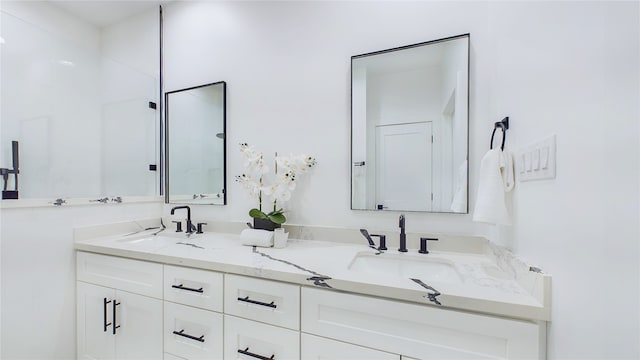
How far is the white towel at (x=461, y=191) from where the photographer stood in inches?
49.8

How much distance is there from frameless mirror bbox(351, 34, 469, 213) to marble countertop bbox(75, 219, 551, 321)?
0.88ft

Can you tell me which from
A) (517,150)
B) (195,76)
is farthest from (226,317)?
(195,76)

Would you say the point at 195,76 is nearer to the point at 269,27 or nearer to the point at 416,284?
the point at 269,27

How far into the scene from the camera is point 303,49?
1.59 m

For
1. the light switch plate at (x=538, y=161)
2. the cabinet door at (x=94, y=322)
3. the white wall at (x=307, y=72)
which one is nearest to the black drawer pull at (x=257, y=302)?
the white wall at (x=307, y=72)

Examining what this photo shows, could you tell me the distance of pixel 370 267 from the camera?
1263 millimetres

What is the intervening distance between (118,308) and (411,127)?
1.77 meters

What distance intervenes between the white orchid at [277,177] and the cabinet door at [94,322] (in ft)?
2.89

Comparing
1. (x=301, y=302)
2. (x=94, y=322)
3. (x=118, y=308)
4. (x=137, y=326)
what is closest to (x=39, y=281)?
(x=94, y=322)

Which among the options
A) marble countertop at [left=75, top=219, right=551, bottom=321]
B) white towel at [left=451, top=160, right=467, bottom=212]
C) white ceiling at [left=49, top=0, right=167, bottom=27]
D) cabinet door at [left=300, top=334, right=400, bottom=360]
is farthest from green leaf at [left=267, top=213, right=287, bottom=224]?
white ceiling at [left=49, top=0, right=167, bottom=27]

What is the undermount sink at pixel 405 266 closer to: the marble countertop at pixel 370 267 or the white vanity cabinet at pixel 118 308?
the marble countertop at pixel 370 267

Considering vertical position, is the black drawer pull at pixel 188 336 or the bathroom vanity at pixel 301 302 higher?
the bathroom vanity at pixel 301 302

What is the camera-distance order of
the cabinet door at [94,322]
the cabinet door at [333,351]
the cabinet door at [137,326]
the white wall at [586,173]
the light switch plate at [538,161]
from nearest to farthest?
the white wall at [586,173] → the light switch plate at [538,161] → the cabinet door at [333,351] → the cabinet door at [137,326] → the cabinet door at [94,322]

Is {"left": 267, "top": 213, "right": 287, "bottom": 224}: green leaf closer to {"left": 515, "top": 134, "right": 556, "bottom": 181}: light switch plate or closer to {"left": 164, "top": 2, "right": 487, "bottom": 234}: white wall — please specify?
{"left": 164, "top": 2, "right": 487, "bottom": 234}: white wall
